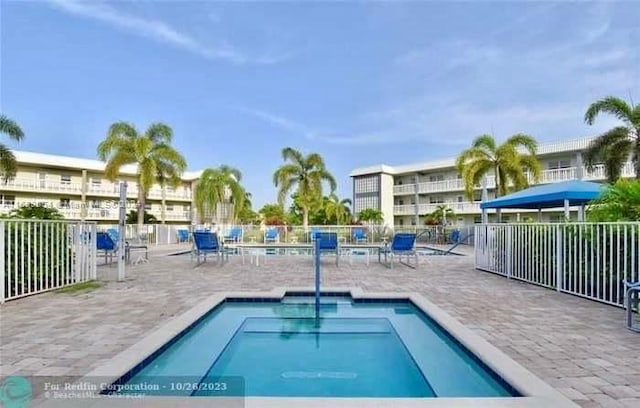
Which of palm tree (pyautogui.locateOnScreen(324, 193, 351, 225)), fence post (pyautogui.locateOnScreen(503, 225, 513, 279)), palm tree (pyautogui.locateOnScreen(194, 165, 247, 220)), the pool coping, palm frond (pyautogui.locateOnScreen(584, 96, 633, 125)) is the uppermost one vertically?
palm frond (pyautogui.locateOnScreen(584, 96, 633, 125))

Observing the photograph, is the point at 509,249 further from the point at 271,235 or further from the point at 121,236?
the point at 271,235

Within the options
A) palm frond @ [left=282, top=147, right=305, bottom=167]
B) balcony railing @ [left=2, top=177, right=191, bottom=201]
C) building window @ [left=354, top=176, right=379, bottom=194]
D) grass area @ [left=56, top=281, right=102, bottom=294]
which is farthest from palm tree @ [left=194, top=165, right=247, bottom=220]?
grass area @ [left=56, top=281, right=102, bottom=294]

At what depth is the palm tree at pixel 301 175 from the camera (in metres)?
24.1

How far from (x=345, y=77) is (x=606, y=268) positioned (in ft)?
46.3

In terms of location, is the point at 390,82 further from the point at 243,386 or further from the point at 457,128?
the point at 243,386

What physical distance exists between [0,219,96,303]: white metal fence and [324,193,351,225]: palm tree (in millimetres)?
30713

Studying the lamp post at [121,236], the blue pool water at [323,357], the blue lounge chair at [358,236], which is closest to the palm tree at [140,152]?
the blue lounge chair at [358,236]

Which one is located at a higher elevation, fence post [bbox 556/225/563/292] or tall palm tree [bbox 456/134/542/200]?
tall palm tree [bbox 456/134/542/200]

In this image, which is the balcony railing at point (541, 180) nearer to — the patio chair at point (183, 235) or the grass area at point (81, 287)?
the patio chair at point (183, 235)

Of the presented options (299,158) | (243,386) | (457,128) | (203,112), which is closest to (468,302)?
(243,386)

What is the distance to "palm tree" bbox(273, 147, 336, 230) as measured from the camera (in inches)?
950

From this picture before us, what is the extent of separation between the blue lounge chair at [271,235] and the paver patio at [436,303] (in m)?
11.6

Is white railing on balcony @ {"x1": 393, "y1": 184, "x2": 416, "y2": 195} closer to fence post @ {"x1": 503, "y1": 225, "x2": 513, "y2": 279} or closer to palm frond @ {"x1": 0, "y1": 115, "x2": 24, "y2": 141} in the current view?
palm frond @ {"x1": 0, "y1": 115, "x2": 24, "y2": 141}

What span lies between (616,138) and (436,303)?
13487mm
